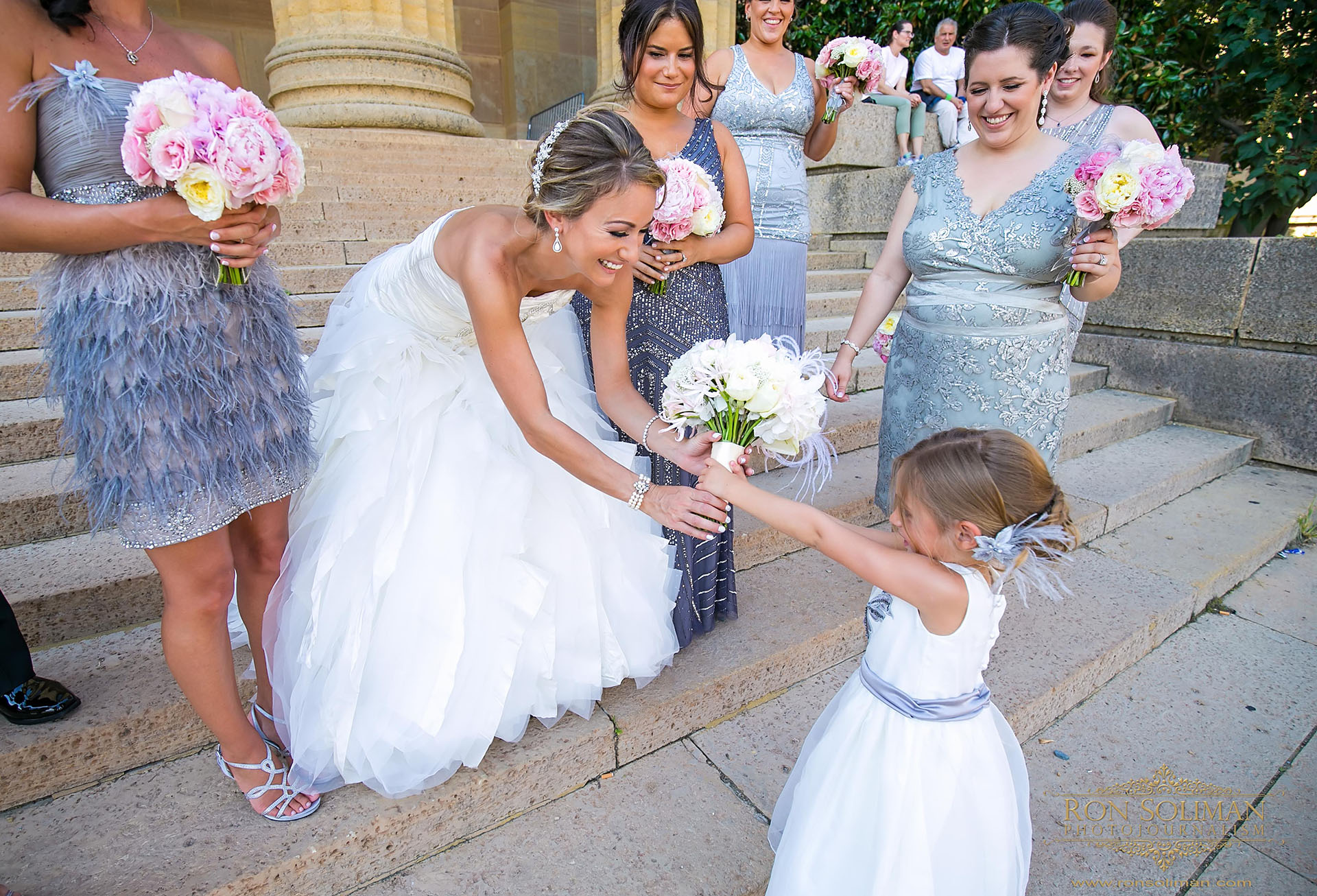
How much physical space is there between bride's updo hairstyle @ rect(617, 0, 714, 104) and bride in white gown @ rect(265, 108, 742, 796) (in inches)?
29.3

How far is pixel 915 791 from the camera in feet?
5.19

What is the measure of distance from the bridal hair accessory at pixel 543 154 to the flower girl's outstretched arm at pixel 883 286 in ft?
4.38

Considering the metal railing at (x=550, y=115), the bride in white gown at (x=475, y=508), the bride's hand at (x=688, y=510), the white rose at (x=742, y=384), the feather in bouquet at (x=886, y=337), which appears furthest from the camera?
the metal railing at (x=550, y=115)

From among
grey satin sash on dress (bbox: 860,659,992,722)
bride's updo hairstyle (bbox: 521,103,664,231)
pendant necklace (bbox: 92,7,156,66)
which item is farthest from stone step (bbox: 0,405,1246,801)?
pendant necklace (bbox: 92,7,156,66)

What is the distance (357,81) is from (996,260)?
577 centimetres

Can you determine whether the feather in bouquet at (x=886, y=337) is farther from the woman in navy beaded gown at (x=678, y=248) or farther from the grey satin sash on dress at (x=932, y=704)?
the grey satin sash on dress at (x=932, y=704)

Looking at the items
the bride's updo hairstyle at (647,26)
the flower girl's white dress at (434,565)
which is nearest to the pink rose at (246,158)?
the flower girl's white dress at (434,565)

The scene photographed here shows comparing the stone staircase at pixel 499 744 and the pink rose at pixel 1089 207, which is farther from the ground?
the pink rose at pixel 1089 207

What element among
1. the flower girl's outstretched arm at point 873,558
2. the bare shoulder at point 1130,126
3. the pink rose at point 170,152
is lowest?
the flower girl's outstretched arm at point 873,558

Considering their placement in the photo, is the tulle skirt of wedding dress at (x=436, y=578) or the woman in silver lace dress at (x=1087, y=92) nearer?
the tulle skirt of wedding dress at (x=436, y=578)

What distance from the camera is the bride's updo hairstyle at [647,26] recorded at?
2.34 metres

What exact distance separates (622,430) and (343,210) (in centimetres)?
356

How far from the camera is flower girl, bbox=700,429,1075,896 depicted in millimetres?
1535

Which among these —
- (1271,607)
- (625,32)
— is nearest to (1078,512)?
(1271,607)
